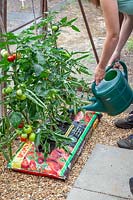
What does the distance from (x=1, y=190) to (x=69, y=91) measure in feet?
2.27

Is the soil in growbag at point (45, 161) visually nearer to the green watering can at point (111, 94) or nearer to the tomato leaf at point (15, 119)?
the green watering can at point (111, 94)

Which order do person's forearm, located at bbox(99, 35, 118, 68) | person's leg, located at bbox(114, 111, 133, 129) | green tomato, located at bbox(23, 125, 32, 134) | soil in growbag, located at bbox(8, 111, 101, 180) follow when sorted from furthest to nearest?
person's leg, located at bbox(114, 111, 133, 129) < soil in growbag, located at bbox(8, 111, 101, 180) < person's forearm, located at bbox(99, 35, 118, 68) < green tomato, located at bbox(23, 125, 32, 134)

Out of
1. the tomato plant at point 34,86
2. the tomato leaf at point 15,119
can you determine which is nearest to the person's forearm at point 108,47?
the tomato plant at point 34,86

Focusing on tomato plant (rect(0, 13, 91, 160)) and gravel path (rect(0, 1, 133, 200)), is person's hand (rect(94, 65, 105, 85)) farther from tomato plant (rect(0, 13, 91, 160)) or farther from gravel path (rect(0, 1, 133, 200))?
gravel path (rect(0, 1, 133, 200))

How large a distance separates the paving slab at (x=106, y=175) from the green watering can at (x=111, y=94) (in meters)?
0.29

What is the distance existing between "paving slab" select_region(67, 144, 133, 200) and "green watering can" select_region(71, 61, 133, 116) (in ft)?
0.95

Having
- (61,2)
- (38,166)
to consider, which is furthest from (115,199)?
(61,2)

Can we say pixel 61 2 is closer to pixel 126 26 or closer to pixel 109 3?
pixel 126 26

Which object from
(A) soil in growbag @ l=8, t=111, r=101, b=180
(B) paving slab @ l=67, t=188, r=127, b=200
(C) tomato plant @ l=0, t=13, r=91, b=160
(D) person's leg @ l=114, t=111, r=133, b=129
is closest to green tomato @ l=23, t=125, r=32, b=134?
(C) tomato plant @ l=0, t=13, r=91, b=160

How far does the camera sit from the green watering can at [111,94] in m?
2.24

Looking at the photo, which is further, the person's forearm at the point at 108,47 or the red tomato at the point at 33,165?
the red tomato at the point at 33,165

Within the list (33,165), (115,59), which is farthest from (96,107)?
(33,165)

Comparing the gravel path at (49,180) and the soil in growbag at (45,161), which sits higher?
the soil in growbag at (45,161)

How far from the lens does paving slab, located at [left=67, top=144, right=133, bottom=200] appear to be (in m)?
2.10
